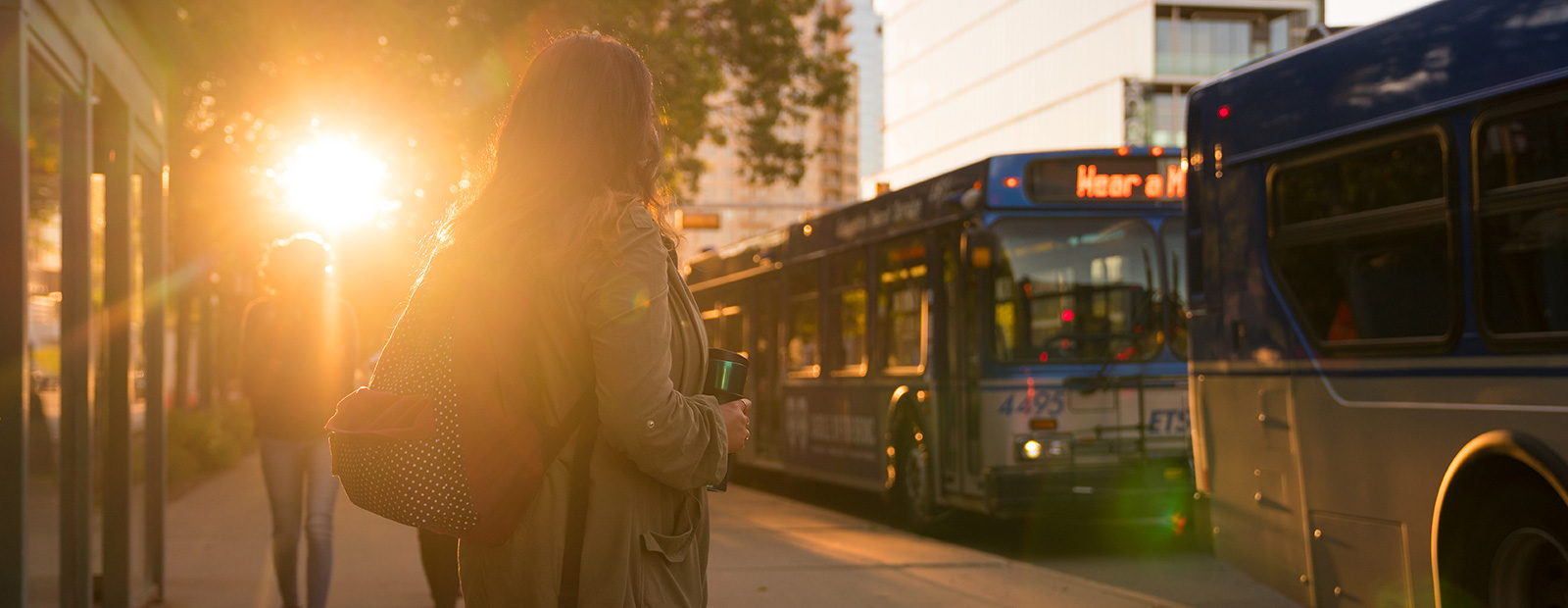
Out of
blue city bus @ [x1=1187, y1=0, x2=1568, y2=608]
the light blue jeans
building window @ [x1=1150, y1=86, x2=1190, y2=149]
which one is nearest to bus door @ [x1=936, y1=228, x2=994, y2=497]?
blue city bus @ [x1=1187, y1=0, x2=1568, y2=608]

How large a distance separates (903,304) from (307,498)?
669cm

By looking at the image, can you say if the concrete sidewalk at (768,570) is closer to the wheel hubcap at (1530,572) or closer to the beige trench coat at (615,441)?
the wheel hubcap at (1530,572)

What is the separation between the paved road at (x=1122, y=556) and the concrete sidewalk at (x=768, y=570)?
0.66 metres

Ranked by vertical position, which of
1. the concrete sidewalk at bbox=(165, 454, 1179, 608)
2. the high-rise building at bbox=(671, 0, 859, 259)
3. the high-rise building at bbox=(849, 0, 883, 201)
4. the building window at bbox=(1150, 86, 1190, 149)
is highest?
the high-rise building at bbox=(849, 0, 883, 201)

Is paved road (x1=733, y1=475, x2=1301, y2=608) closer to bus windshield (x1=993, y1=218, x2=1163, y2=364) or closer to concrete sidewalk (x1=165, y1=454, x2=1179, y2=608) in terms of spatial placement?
concrete sidewalk (x1=165, y1=454, x2=1179, y2=608)

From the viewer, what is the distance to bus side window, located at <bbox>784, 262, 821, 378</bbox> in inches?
563

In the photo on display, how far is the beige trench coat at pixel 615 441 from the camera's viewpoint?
2.25 meters

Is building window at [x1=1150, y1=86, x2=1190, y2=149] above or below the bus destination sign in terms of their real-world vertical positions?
above

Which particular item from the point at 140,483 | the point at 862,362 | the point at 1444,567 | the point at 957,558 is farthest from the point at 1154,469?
the point at 140,483

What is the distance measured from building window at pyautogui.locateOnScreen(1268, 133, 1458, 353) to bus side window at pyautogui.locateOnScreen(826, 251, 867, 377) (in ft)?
21.7

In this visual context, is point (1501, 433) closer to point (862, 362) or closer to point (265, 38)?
point (862, 362)

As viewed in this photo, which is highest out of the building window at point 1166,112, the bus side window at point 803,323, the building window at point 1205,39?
the building window at point 1205,39

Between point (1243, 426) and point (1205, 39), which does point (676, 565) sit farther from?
point (1205, 39)

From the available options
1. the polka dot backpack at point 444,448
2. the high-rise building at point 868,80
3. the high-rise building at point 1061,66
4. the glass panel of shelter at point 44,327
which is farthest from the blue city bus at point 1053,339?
the high-rise building at point 868,80
